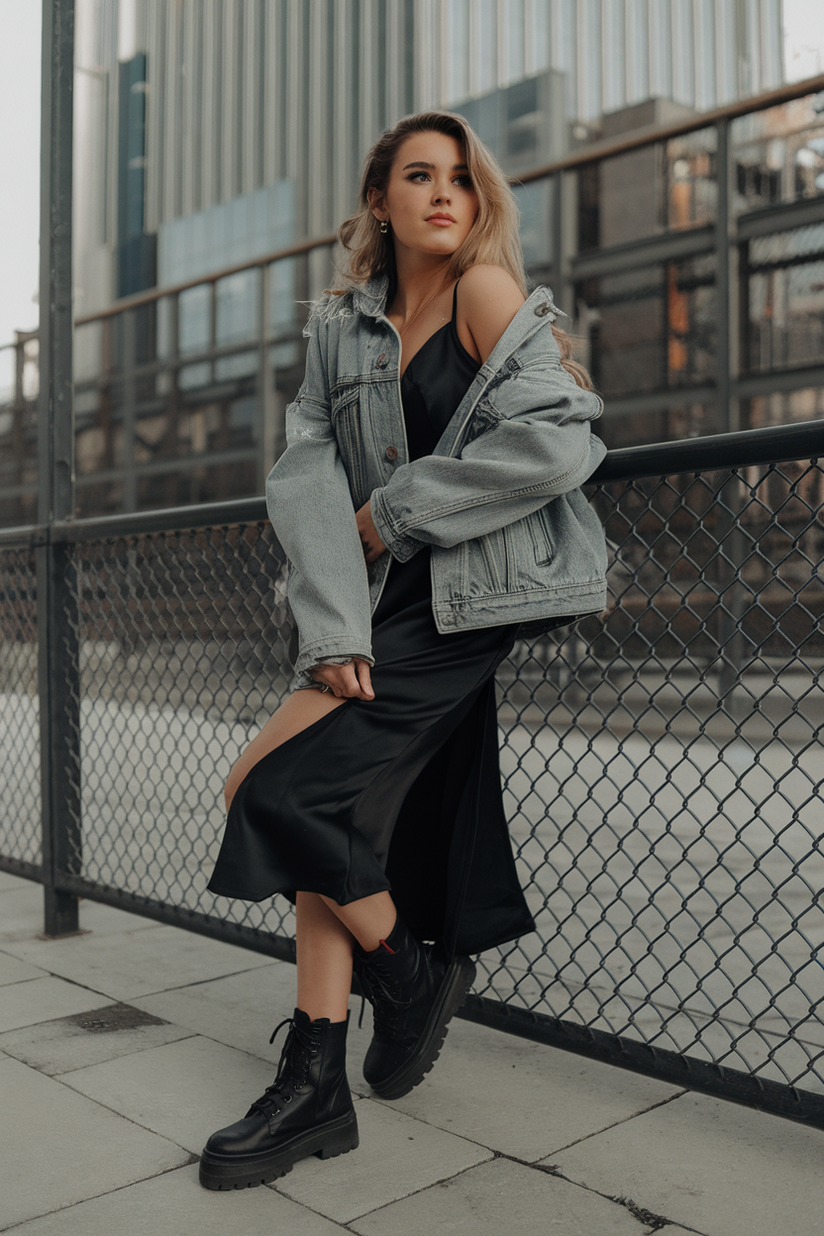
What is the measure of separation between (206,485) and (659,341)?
11.7 m

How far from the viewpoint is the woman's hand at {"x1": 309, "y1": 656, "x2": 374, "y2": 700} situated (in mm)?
1936

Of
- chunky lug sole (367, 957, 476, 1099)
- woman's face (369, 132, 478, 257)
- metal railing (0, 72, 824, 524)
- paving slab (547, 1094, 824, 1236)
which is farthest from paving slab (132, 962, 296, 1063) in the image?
metal railing (0, 72, 824, 524)

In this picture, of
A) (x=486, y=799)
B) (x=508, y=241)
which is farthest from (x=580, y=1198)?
(x=508, y=241)

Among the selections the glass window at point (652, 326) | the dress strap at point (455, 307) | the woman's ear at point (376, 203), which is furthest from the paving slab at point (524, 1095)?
the glass window at point (652, 326)

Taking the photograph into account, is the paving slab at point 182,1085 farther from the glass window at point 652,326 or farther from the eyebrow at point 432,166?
the glass window at point 652,326

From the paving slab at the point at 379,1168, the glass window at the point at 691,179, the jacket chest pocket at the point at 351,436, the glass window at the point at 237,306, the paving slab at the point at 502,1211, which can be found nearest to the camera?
the paving slab at the point at 502,1211

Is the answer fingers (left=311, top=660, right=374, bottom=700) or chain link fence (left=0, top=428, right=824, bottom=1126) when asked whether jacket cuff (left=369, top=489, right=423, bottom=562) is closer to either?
fingers (left=311, top=660, right=374, bottom=700)

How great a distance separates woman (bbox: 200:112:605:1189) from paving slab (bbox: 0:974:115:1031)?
1004 millimetres

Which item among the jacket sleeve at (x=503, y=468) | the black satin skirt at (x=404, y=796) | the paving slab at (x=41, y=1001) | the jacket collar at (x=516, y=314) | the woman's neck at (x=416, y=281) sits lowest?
the paving slab at (x=41, y=1001)

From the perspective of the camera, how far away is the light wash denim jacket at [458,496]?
1900 millimetres

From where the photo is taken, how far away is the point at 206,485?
75.7 ft

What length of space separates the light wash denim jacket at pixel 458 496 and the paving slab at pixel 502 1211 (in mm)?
882

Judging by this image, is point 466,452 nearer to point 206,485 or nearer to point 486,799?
point 486,799

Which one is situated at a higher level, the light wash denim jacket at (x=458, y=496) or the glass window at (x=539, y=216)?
the glass window at (x=539, y=216)
